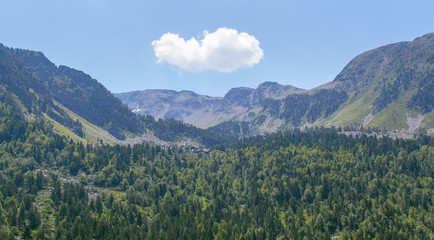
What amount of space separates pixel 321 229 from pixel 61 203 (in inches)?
4699

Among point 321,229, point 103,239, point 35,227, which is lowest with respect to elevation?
point 321,229

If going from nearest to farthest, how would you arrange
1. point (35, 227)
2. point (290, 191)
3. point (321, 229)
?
point (35, 227) → point (321, 229) → point (290, 191)

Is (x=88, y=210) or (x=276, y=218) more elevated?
(x=88, y=210)

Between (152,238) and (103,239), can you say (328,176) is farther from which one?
(103,239)

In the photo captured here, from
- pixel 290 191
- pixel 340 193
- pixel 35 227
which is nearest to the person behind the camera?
pixel 35 227

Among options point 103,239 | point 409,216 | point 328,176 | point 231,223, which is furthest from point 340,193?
point 103,239

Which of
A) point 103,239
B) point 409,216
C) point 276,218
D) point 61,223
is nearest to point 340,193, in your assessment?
point 409,216

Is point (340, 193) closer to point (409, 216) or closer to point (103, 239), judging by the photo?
Result: point (409, 216)

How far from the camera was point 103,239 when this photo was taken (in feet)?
375

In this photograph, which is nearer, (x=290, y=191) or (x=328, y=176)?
(x=290, y=191)

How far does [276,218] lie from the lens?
141 metres

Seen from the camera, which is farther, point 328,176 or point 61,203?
point 328,176

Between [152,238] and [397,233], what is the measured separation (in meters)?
95.3

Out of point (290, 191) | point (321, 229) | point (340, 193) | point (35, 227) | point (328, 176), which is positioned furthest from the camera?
A: point (328, 176)
